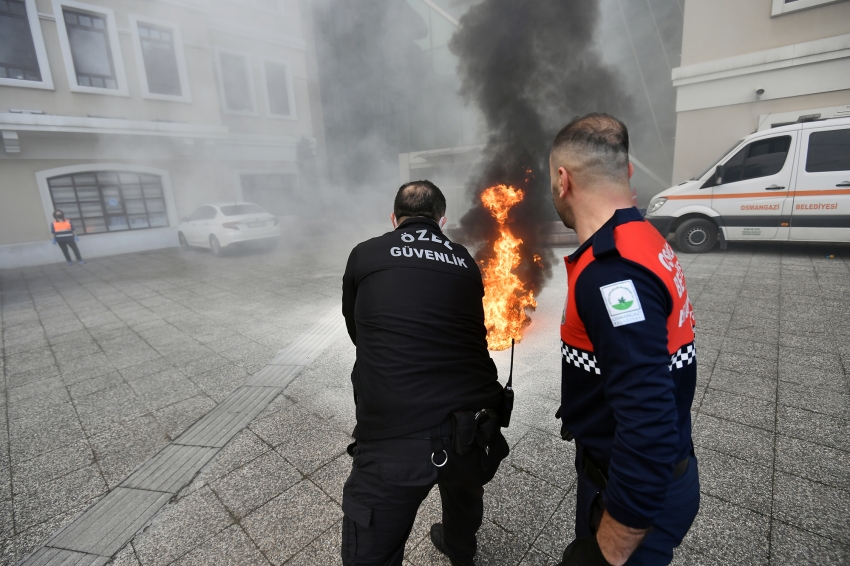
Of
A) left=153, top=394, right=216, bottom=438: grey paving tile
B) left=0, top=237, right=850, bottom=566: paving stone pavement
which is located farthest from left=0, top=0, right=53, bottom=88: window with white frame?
left=153, top=394, right=216, bottom=438: grey paving tile

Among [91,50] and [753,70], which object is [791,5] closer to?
[753,70]

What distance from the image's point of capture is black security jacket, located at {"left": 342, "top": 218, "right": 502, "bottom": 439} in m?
1.42

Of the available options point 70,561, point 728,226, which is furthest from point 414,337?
point 728,226

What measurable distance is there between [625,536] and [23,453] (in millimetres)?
3896

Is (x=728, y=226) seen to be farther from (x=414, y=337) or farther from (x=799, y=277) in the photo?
(x=414, y=337)

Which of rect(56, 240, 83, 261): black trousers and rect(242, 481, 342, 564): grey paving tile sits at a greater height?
rect(56, 240, 83, 261): black trousers

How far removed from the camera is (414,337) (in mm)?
1443

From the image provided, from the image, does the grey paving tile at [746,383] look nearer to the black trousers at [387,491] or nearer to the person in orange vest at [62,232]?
the black trousers at [387,491]

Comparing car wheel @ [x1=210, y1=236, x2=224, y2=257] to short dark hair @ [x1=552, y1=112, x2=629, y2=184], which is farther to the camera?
car wheel @ [x1=210, y1=236, x2=224, y2=257]

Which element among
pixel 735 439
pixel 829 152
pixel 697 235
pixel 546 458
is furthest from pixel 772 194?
pixel 546 458

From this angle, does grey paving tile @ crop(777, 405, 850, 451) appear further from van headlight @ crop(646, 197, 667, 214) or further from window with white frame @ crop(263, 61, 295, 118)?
window with white frame @ crop(263, 61, 295, 118)

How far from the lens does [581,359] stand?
3.72ft

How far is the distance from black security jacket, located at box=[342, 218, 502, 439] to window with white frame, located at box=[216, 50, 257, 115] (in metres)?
12.5

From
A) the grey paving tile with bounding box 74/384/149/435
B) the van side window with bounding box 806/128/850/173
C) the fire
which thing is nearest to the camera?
the grey paving tile with bounding box 74/384/149/435
